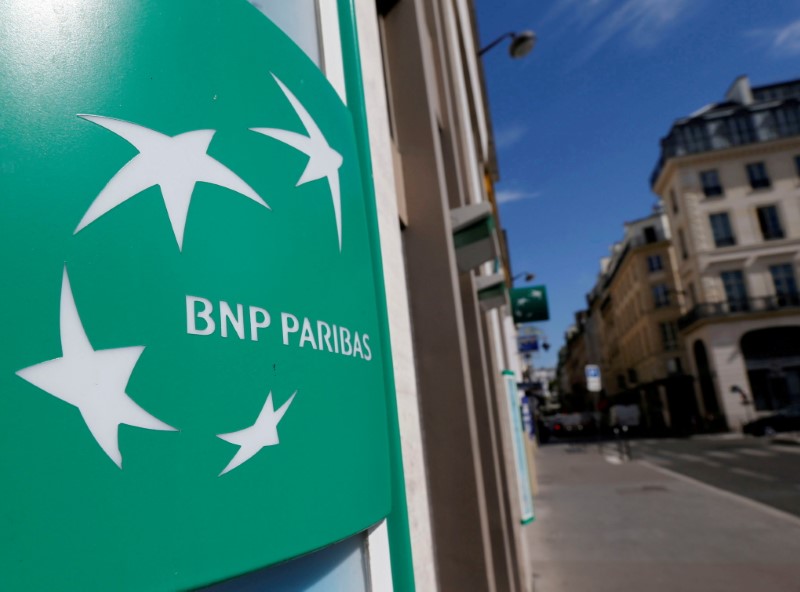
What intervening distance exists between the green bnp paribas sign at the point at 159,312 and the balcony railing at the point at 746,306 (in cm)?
4233

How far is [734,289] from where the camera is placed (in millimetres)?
39219

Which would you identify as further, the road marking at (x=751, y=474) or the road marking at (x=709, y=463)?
the road marking at (x=709, y=463)

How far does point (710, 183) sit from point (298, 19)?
44.2m

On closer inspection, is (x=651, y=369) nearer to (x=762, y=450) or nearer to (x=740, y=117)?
(x=740, y=117)

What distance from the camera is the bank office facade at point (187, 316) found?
3.35 ft

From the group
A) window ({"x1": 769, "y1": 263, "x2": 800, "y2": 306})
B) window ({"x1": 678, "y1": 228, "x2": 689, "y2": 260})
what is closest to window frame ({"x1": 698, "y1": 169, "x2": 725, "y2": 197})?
window ({"x1": 678, "y1": 228, "x2": 689, "y2": 260})

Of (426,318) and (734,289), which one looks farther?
(734,289)

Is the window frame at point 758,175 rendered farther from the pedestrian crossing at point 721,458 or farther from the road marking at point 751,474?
the road marking at point 751,474

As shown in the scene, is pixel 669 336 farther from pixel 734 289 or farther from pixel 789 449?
pixel 789 449

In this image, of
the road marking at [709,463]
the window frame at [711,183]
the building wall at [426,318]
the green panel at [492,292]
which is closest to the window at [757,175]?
the window frame at [711,183]

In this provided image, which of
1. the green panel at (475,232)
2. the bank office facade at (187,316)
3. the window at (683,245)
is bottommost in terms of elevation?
the bank office facade at (187,316)

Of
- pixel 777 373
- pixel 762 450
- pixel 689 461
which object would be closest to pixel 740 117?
pixel 777 373

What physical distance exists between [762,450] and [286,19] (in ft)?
85.9

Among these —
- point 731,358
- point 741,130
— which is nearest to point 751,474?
point 731,358
